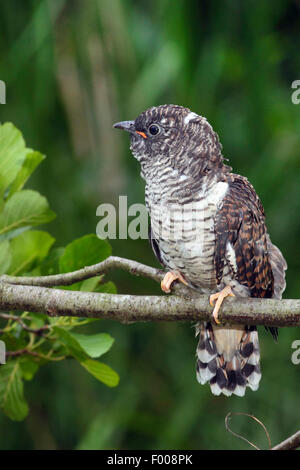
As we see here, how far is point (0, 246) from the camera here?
1.71m

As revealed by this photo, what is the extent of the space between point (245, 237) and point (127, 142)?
1955 mm

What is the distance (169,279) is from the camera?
6.58 ft

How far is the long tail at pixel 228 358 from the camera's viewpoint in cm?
221

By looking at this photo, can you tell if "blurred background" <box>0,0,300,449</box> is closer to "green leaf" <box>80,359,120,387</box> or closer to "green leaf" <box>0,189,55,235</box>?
"green leaf" <box>80,359,120,387</box>

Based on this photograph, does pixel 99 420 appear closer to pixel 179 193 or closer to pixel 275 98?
pixel 179 193

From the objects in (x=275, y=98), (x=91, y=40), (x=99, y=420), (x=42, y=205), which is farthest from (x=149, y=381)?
(x=42, y=205)

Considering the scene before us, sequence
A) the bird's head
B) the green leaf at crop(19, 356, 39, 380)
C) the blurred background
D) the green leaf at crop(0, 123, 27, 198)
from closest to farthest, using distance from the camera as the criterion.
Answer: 1. the green leaf at crop(0, 123, 27, 198)
2. the green leaf at crop(19, 356, 39, 380)
3. the bird's head
4. the blurred background

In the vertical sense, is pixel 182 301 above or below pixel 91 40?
below

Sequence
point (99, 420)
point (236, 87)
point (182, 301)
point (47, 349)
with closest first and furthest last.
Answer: point (182, 301), point (47, 349), point (99, 420), point (236, 87)

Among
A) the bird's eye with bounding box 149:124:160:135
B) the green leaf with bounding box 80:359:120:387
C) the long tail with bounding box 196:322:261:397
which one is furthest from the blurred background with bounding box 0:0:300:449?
the green leaf with bounding box 80:359:120:387

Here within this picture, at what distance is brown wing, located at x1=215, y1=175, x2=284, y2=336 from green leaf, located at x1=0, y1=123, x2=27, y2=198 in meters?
0.62

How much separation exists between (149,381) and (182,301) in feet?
8.20

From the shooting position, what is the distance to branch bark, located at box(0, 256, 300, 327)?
5.14ft

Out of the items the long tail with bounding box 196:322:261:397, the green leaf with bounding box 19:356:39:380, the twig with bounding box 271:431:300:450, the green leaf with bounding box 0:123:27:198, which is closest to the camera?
the twig with bounding box 271:431:300:450
